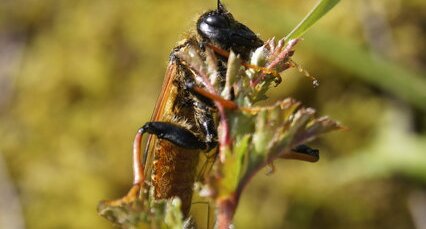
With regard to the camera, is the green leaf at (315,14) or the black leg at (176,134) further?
the black leg at (176,134)

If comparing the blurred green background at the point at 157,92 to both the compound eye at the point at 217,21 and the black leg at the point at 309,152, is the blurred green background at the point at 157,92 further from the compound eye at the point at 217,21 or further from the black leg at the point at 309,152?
the black leg at the point at 309,152

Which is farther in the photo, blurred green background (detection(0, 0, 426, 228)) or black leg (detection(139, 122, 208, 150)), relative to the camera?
blurred green background (detection(0, 0, 426, 228))

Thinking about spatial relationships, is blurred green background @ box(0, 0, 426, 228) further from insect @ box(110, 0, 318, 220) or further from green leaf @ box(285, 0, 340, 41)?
green leaf @ box(285, 0, 340, 41)

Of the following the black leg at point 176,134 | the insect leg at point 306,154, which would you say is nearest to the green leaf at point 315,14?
the insect leg at point 306,154

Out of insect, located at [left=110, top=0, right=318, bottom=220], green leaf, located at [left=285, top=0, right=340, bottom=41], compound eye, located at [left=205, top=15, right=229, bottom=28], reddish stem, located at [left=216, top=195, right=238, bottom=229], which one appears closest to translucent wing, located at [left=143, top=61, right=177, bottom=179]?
insect, located at [left=110, top=0, right=318, bottom=220]

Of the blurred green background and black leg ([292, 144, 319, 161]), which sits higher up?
the blurred green background

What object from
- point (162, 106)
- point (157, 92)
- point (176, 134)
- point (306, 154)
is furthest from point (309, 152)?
point (157, 92)

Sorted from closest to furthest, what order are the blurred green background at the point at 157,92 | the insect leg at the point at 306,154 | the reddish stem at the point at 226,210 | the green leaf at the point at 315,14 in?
the reddish stem at the point at 226,210, the green leaf at the point at 315,14, the insect leg at the point at 306,154, the blurred green background at the point at 157,92

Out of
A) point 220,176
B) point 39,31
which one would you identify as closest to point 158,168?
point 220,176
